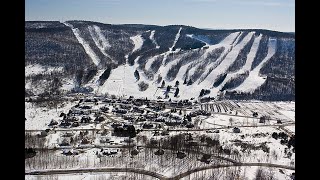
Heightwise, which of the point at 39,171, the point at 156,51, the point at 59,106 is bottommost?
the point at 39,171

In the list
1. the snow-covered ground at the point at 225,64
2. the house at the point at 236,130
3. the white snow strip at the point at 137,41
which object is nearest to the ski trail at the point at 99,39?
the white snow strip at the point at 137,41

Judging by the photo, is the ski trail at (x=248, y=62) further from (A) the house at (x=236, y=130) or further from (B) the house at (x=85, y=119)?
(B) the house at (x=85, y=119)

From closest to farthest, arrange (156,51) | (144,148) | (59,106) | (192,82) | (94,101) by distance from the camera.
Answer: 1. (144,148)
2. (59,106)
3. (94,101)
4. (192,82)
5. (156,51)

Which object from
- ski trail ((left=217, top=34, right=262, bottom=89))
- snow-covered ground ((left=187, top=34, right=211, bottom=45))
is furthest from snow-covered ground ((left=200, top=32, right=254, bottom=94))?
snow-covered ground ((left=187, top=34, right=211, bottom=45))

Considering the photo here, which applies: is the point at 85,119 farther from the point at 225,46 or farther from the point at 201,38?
the point at 201,38
